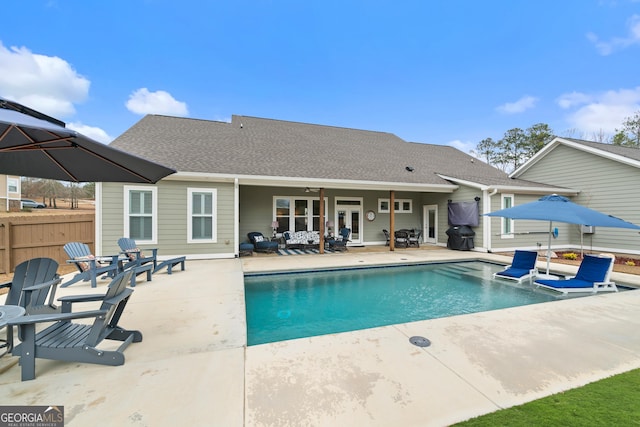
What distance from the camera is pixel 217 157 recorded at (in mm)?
10023

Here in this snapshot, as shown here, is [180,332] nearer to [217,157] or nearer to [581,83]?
[217,157]

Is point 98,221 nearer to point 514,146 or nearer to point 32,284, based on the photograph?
point 32,284

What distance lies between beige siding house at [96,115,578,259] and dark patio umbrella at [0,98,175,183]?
4.88 m

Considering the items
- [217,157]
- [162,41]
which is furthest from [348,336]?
[162,41]

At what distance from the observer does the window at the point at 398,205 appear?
13.7 metres

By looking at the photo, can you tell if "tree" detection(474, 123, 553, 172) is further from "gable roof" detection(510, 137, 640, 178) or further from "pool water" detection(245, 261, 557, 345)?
"pool water" detection(245, 261, 557, 345)

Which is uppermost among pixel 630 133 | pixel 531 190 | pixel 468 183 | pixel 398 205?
pixel 630 133

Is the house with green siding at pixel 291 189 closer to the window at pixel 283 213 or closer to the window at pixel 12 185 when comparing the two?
the window at pixel 283 213

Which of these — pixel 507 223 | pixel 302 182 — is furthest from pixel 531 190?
pixel 302 182

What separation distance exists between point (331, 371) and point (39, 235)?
31.4ft

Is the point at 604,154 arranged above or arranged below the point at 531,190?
above

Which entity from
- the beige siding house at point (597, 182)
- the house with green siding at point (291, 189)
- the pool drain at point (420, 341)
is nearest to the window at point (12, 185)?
the house with green siding at point (291, 189)

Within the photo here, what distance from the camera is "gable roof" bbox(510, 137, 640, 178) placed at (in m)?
10.1

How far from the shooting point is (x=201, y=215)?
9.08m
